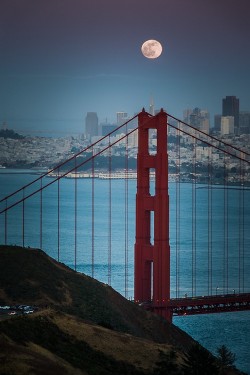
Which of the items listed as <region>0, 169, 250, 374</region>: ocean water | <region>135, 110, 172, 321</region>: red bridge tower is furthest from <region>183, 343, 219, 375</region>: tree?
<region>0, 169, 250, 374</region>: ocean water

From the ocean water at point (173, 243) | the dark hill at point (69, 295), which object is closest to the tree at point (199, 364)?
the dark hill at point (69, 295)

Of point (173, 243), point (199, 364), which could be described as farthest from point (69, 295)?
point (173, 243)

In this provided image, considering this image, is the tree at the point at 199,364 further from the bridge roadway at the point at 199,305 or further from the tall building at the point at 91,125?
the tall building at the point at 91,125

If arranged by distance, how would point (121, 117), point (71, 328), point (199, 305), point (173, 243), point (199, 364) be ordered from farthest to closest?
point (121, 117)
point (173, 243)
point (199, 305)
point (71, 328)
point (199, 364)

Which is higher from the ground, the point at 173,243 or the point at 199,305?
the point at 199,305

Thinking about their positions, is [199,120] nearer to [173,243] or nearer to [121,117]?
[121,117]

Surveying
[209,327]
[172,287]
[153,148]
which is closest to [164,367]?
[209,327]
